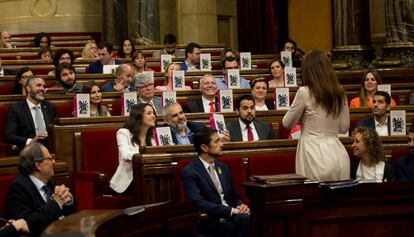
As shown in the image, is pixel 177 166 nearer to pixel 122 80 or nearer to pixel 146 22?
pixel 122 80

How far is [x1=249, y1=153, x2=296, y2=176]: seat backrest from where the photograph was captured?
312 inches

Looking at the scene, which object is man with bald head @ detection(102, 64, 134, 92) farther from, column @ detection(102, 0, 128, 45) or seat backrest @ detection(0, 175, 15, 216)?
column @ detection(102, 0, 128, 45)

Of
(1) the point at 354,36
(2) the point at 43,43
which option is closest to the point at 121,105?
(1) the point at 354,36

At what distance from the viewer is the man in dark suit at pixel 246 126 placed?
8977 millimetres

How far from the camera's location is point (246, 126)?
355 inches

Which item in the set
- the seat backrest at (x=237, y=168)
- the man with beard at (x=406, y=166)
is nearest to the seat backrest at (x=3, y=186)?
the seat backrest at (x=237, y=168)

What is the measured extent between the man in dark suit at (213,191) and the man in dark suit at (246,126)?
137 cm

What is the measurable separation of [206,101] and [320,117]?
3.88 m

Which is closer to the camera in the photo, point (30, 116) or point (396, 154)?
point (396, 154)

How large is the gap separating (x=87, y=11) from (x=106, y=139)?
37.7 feet

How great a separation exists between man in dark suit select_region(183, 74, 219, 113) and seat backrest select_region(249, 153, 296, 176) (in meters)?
2.36

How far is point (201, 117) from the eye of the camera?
9648 mm

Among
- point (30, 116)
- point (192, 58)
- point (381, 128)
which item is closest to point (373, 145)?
point (381, 128)

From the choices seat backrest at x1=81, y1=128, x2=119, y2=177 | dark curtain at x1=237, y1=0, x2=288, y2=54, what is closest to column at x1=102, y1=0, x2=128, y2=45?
dark curtain at x1=237, y1=0, x2=288, y2=54
